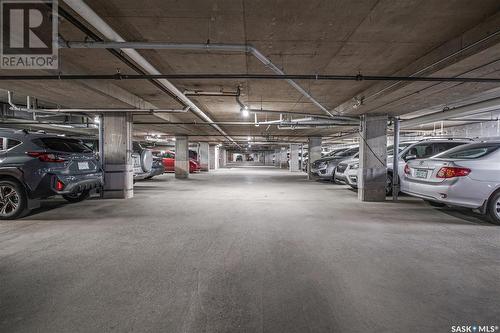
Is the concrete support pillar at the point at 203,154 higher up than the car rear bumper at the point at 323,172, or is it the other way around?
the concrete support pillar at the point at 203,154

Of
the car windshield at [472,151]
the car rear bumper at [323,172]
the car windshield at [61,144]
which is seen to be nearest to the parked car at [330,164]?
the car rear bumper at [323,172]

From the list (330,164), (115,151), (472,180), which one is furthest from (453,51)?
(115,151)

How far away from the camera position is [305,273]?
2609mm

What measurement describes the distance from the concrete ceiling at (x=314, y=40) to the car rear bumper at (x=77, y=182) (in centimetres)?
193

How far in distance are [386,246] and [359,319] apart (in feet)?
6.17

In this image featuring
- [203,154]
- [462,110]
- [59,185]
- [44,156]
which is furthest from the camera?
[203,154]

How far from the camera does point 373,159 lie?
7.49 metres

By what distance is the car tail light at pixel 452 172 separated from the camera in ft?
14.9

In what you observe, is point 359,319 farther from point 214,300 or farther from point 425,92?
point 425,92

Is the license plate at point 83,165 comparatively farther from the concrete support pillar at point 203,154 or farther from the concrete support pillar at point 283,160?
the concrete support pillar at point 283,160

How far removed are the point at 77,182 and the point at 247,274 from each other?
462 centimetres

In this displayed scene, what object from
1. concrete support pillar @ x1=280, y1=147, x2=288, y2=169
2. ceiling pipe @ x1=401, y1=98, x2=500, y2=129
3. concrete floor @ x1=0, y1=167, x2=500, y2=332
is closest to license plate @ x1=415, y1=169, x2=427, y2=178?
concrete floor @ x1=0, y1=167, x2=500, y2=332

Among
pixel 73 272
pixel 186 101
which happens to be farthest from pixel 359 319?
pixel 186 101

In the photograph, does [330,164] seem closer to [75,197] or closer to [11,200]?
[75,197]
